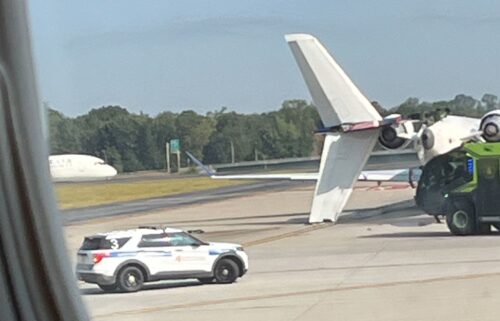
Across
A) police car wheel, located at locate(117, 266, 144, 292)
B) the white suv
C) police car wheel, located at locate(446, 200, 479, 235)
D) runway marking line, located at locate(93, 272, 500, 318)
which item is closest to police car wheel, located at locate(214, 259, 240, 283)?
the white suv

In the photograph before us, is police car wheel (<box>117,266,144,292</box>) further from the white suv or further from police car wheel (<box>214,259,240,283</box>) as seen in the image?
police car wheel (<box>214,259,240,283</box>)

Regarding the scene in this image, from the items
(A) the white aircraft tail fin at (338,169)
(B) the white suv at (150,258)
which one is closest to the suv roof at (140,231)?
(B) the white suv at (150,258)

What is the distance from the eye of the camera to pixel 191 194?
3.08 metres

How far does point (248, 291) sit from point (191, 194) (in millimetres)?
417

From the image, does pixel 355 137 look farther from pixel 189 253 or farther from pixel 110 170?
pixel 110 170

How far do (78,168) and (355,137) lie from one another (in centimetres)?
89

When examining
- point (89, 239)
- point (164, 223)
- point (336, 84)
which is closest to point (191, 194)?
point (164, 223)

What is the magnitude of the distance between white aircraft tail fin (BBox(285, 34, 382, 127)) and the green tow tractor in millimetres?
311

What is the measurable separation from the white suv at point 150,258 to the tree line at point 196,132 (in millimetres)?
225

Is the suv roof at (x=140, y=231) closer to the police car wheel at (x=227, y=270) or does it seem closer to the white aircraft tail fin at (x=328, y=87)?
the police car wheel at (x=227, y=270)

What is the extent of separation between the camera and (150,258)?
299 cm

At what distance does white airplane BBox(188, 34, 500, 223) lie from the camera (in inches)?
107

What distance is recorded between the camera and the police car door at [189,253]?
2.95 m

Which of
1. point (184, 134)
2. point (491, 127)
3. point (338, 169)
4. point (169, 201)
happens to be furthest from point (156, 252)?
point (491, 127)
